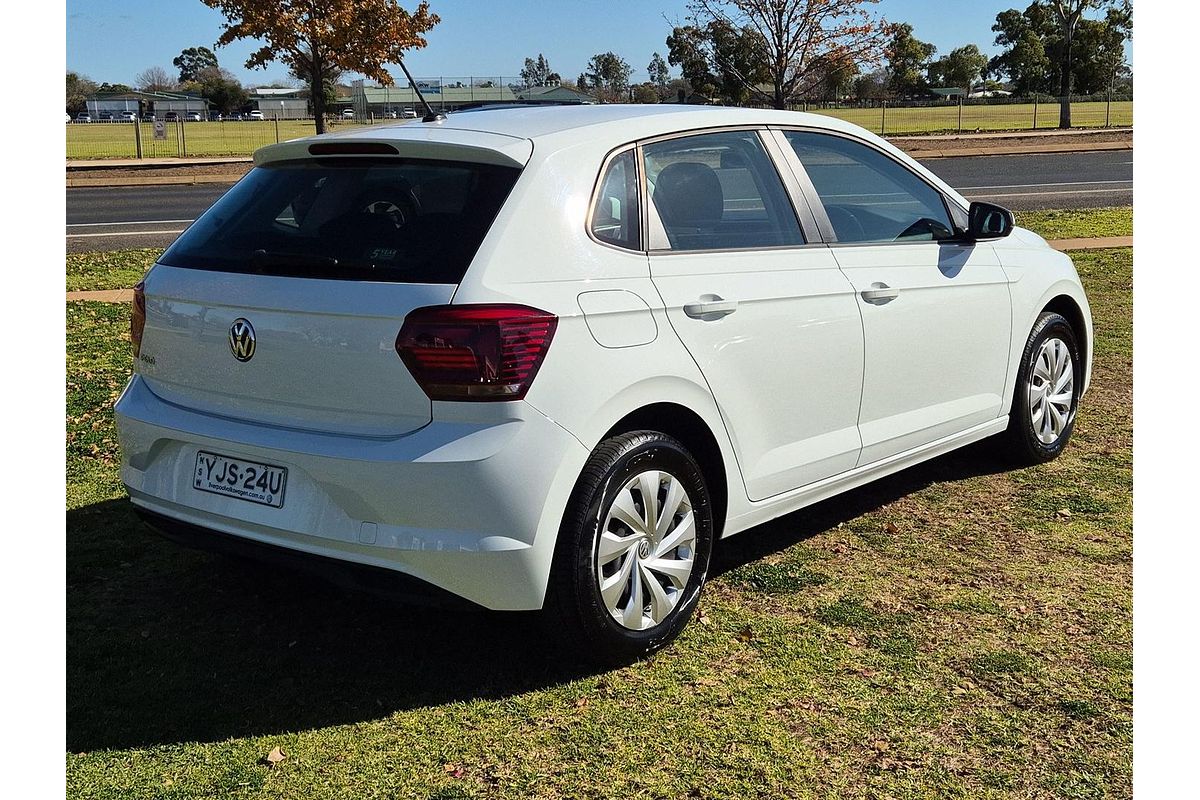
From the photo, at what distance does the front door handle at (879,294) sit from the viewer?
4.71m

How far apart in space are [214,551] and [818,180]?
2.69 m

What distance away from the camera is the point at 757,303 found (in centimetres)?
421

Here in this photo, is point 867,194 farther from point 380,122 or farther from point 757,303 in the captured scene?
point 380,122

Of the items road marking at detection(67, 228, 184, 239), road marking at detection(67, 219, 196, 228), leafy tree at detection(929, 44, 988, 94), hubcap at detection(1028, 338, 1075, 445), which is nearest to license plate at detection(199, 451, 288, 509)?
hubcap at detection(1028, 338, 1075, 445)

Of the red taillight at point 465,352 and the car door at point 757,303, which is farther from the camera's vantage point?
the car door at point 757,303

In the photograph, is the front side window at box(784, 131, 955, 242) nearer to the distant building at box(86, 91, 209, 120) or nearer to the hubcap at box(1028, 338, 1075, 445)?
the hubcap at box(1028, 338, 1075, 445)

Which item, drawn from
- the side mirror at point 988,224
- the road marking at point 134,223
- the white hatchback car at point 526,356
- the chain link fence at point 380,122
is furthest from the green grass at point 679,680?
the chain link fence at point 380,122

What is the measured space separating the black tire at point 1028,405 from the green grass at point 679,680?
0.61 meters

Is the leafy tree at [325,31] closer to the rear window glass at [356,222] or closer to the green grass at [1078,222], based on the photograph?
the green grass at [1078,222]

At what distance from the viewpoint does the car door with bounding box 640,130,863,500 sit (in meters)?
4.05

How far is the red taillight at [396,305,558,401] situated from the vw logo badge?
573mm

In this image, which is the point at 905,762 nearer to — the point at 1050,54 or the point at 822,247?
the point at 822,247

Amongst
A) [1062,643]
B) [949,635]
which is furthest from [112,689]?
[1062,643]

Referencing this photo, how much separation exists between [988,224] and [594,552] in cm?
274
